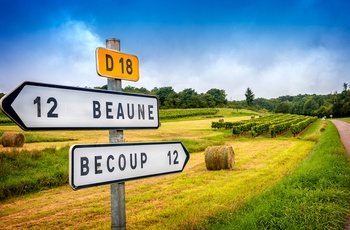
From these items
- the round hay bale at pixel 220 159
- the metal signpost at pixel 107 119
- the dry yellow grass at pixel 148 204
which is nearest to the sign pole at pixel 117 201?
the metal signpost at pixel 107 119

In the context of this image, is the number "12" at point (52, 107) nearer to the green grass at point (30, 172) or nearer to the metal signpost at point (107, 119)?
the metal signpost at point (107, 119)

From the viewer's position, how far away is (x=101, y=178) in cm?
294

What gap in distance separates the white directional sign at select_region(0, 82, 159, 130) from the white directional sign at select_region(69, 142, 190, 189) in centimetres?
24

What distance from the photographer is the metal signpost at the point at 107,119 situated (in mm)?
2562

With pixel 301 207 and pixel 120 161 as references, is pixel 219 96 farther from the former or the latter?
pixel 120 161

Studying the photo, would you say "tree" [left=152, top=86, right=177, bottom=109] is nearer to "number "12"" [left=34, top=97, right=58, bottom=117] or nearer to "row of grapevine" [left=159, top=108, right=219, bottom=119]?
"row of grapevine" [left=159, top=108, right=219, bottom=119]

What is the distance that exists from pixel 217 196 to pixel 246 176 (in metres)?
3.84

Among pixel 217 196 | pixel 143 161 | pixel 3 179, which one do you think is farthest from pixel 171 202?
pixel 3 179

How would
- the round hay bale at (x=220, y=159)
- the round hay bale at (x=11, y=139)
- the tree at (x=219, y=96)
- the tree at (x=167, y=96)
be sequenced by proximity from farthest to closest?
1. the tree at (x=219, y=96)
2. the tree at (x=167, y=96)
3. the round hay bale at (x=11, y=139)
4. the round hay bale at (x=220, y=159)

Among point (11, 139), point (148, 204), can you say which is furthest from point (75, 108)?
point (11, 139)

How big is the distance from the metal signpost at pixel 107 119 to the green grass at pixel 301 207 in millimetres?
2302

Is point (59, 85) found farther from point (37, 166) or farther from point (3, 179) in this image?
point (37, 166)

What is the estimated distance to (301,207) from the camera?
558 cm

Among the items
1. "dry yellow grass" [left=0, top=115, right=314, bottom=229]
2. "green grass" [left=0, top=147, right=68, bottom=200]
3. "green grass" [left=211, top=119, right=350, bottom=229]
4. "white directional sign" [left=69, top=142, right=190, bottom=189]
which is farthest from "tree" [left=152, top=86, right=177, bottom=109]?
"white directional sign" [left=69, top=142, right=190, bottom=189]
